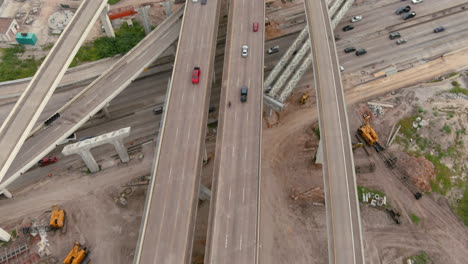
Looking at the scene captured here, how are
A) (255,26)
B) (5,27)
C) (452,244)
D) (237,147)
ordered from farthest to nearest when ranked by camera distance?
(5,27) < (255,26) < (452,244) < (237,147)

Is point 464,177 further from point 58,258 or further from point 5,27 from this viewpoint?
point 5,27

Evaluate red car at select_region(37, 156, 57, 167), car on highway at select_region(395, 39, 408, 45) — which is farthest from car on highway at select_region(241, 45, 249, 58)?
car on highway at select_region(395, 39, 408, 45)

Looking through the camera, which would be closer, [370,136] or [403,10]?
[370,136]

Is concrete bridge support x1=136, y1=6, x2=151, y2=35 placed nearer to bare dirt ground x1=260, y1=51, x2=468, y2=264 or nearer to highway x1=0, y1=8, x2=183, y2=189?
highway x1=0, y1=8, x2=183, y2=189

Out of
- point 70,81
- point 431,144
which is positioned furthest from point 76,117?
point 431,144

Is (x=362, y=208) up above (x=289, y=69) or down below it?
below

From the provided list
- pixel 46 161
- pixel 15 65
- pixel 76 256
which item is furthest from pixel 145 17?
pixel 76 256

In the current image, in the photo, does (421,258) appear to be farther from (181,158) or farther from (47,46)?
(47,46)
